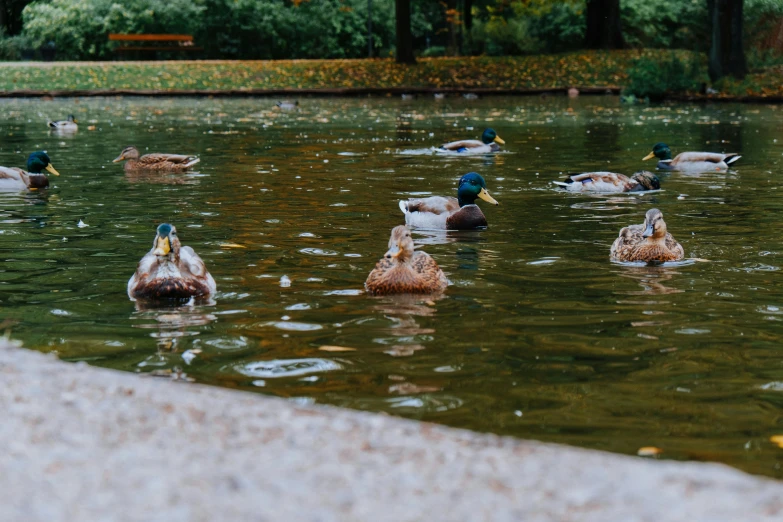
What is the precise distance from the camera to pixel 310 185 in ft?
53.1

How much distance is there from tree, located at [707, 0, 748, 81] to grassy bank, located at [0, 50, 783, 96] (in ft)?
15.0

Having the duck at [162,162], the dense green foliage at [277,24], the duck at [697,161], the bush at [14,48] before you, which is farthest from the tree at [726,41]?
the bush at [14,48]

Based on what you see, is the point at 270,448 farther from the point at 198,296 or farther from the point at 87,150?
the point at 87,150

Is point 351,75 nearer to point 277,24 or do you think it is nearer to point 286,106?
point 286,106

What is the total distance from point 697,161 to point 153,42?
135 ft

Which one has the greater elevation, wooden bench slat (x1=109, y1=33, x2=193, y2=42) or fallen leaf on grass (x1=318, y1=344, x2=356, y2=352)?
wooden bench slat (x1=109, y1=33, x2=193, y2=42)

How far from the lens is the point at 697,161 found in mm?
17484

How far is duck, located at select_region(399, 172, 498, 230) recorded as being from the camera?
12.4m

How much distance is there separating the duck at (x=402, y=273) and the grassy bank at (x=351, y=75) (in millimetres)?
31291

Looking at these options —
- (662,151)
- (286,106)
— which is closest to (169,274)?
(662,151)

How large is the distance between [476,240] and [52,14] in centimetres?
4766

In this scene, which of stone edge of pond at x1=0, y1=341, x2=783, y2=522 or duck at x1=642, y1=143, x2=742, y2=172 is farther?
duck at x1=642, y1=143, x2=742, y2=172

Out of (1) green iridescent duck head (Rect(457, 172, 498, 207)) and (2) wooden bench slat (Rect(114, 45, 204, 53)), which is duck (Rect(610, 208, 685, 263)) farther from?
(2) wooden bench slat (Rect(114, 45, 204, 53))

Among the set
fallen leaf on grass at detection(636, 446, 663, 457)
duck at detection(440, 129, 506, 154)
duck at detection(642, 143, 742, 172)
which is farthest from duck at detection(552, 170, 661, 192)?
fallen leaf on grass at detection(636, 446, 663, 457)
